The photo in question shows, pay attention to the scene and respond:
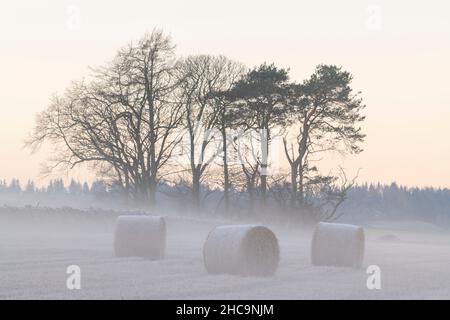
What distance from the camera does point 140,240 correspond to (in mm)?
23875

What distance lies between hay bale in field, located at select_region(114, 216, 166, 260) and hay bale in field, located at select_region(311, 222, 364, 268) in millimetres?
4243

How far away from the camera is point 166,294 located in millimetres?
14484

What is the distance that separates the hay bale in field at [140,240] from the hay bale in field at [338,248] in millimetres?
4243

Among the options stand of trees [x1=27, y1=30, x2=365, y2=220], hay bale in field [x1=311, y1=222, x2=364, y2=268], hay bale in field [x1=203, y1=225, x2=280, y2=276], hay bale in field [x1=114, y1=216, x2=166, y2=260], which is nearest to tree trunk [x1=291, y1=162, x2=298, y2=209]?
stand of trees [x1=27, y1=30, x2=365, y2=220]

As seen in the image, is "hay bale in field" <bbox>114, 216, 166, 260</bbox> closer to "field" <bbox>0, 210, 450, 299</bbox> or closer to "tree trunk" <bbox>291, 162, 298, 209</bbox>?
"field" <bbox>0, 210, 450, 299</bbox>

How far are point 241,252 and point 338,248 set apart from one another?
4836 mm

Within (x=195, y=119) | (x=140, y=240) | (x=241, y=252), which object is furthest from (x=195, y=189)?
(x=241, y=252)

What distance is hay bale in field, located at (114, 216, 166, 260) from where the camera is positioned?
77.4 ft

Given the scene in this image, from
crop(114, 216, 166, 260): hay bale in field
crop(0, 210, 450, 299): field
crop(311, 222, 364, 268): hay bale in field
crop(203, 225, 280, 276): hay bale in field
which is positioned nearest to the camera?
crop(0, 210, 450, 299): field

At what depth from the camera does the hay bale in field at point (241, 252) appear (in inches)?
739

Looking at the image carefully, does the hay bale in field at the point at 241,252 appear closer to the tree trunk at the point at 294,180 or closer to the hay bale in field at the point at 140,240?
the hay bale in field at the point at 140,240
